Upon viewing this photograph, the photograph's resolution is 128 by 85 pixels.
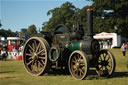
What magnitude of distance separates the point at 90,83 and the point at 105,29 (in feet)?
104

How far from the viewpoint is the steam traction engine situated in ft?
31.6

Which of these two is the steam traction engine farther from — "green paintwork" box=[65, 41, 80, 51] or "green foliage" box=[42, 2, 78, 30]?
"green foliage" box=[42, 2, 78, 30]

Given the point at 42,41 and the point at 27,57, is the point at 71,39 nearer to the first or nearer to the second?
the point at 42,41

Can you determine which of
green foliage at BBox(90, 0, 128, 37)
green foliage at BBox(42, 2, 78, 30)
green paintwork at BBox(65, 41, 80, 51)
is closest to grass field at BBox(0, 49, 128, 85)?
green paintwork at BBox(65, 41, 80, 51)

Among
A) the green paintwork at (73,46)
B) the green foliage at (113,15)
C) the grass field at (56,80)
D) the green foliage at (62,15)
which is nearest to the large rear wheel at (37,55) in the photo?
the grass field at (56,80)

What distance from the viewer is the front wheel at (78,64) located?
29.5ft

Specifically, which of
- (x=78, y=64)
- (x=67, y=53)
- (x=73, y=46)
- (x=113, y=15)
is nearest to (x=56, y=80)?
(x=78, y=64)

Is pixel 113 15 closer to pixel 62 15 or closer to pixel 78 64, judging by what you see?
pixel 78 64

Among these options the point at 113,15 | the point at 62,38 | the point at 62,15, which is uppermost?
the point at 62,15

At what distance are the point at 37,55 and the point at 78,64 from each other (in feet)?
7.82

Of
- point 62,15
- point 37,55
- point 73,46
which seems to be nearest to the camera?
point 73,46

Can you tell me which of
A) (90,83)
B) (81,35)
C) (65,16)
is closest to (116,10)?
(81,35)

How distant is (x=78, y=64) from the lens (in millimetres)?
9367

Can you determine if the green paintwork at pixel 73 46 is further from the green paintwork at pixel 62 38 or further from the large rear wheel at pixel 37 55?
the large rear wheel at pixel 37 55
